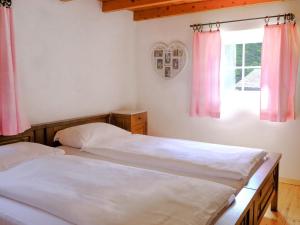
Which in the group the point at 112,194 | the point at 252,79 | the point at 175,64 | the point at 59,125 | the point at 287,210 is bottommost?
the point at 287,210

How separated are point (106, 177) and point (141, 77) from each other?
8.79 ft

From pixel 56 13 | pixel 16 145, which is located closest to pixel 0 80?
pixel 16 145

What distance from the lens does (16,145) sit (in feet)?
7.91

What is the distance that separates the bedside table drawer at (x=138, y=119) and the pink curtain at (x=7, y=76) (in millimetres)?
1538

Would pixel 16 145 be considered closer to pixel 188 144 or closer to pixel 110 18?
pixel 188 144

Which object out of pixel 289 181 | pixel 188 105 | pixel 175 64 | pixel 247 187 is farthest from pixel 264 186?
pixel 175 64

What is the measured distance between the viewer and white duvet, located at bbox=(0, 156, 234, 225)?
1.31m

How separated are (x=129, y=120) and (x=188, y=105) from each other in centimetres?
90

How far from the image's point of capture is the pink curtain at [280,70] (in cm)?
309

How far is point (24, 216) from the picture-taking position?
53.7 inches

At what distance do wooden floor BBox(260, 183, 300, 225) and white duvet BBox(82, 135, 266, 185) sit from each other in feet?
1.90

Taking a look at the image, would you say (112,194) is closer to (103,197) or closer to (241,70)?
(103,197)

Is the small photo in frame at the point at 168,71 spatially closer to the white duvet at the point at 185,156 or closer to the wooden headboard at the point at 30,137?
the white duvet at the point at 185,156

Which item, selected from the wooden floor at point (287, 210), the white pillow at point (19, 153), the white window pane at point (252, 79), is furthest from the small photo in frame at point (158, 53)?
the wooden floor at point (287, 210)
